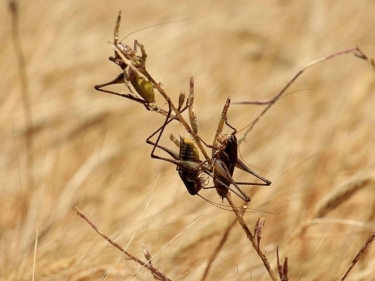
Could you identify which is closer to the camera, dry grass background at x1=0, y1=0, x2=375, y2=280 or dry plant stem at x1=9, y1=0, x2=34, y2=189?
dry grass background at x1=0, y1=0, x2=375, y2=280

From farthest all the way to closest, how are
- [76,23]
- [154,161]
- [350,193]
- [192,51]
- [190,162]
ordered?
1. [76,23]
2. [192,51]
3. [154,161]
4. [350,193]
5. [190,162]

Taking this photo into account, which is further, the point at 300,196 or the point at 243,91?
the point at 243,91

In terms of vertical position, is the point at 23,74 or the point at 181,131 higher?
the point at 181,131

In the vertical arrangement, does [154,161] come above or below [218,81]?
below

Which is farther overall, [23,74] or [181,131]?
[181,131]

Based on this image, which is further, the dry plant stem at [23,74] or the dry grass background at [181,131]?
the dry plant stem at [23,74]

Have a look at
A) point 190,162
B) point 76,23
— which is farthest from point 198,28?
point 190,162

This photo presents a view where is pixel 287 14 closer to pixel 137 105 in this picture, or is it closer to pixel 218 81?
pixel 218 81

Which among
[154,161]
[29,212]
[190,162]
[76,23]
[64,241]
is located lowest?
[190,162]
